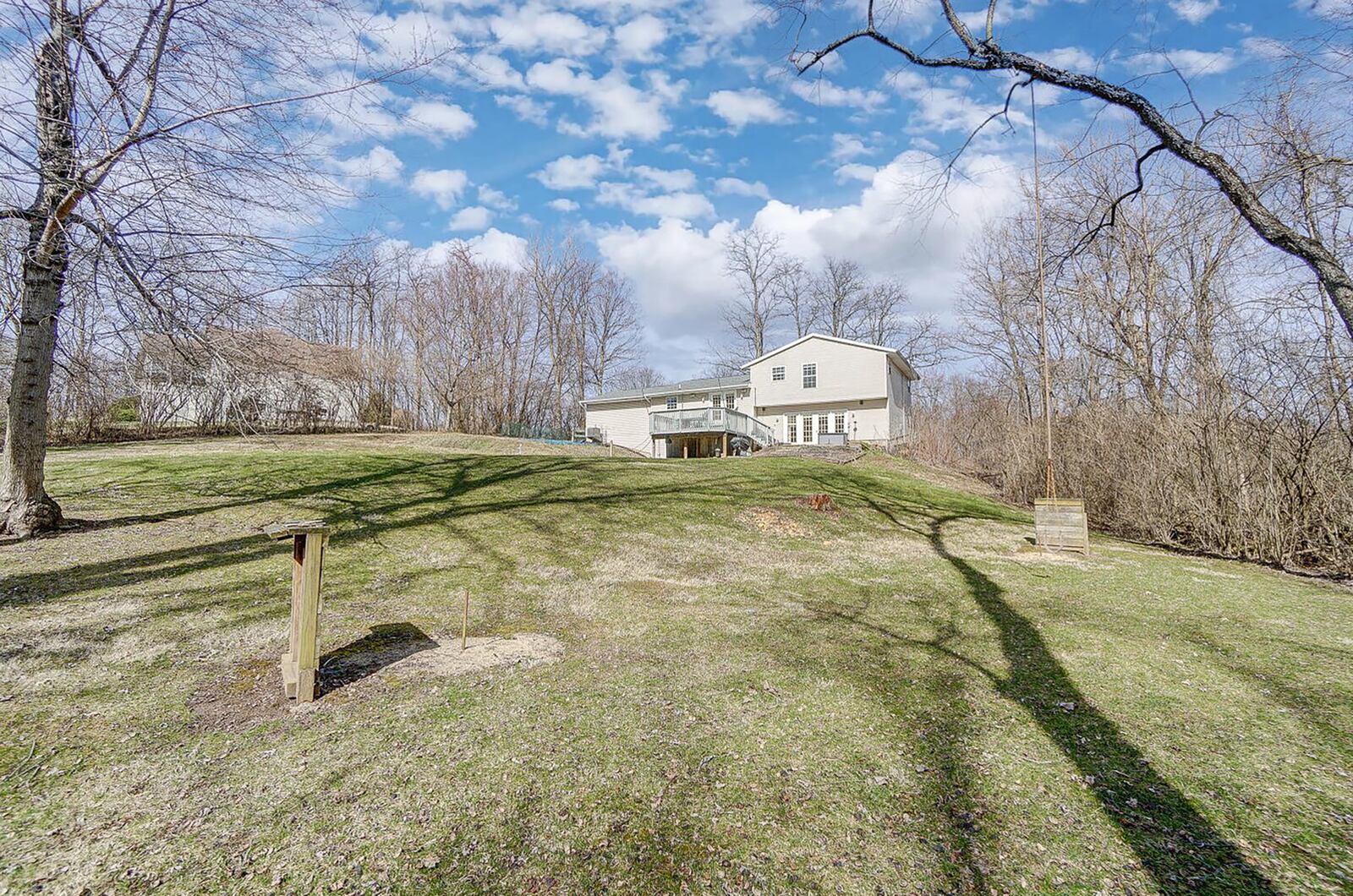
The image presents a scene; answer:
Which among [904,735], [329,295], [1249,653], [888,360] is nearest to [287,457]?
[329,295]

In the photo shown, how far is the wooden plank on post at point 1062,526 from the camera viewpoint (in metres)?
8.45

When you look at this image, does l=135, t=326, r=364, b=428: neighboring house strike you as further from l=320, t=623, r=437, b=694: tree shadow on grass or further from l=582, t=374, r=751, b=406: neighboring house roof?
l=582, t=374, r=751, b=406: neighboring house roof

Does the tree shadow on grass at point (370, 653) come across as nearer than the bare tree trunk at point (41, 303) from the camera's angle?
Yes

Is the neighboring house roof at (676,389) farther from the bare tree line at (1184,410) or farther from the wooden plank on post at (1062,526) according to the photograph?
the wooden plank on post at (1062,526)

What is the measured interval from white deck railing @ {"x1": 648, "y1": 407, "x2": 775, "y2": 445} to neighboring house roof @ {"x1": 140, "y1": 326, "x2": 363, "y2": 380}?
743 inches

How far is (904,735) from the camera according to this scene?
311 cm

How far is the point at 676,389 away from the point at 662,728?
91.0ft

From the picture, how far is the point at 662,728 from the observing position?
316 cm

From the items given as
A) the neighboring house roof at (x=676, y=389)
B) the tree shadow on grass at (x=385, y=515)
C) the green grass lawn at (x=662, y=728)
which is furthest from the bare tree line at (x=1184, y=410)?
the neighboring house roof at (x=676, y=389)

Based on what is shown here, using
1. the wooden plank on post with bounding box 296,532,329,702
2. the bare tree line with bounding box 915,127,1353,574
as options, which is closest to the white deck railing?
the bare tree line with bounding box 915,127,1353,574

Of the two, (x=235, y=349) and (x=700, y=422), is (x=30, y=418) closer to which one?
(x=235, y=349)

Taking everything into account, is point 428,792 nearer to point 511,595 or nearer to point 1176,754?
point 511,595

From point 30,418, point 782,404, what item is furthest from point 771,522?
point 782,404

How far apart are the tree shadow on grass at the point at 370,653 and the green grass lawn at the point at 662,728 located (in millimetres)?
73
